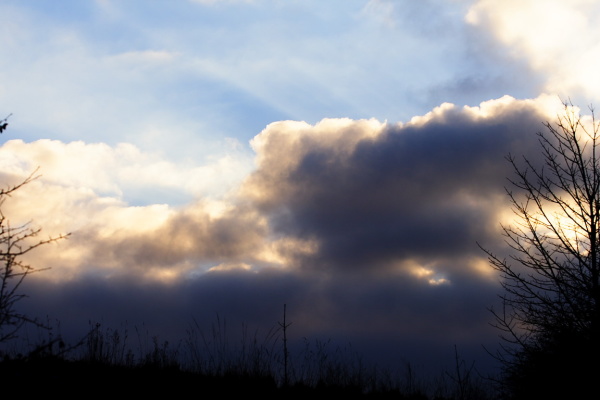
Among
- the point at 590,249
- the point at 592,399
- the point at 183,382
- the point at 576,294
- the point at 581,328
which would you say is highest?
the point at 590,249

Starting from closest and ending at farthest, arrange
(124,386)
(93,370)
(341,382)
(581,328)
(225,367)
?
(124,386) < (93,370) < (581,328) < (225,367) < (341,382)

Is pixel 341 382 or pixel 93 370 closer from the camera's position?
pixel 93 370

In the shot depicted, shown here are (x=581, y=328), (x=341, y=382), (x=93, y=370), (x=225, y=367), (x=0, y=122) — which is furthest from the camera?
(x=341, y=382)

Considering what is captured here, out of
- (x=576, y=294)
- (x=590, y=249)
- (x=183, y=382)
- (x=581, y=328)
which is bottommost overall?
(x=183, y=382)

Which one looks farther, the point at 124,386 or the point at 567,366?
the point at 567,366

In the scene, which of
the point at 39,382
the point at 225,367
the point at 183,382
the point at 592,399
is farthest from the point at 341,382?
the point at 39,382

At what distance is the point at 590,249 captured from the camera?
9.95 metres

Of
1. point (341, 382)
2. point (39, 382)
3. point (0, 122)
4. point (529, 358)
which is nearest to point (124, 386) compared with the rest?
point (39, 382)

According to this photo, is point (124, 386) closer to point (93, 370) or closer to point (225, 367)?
point (93, 370)

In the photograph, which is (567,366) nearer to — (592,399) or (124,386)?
(592,399)

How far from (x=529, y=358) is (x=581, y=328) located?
1325mm

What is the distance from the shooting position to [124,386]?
7.93 metres

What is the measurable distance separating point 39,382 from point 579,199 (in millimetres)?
10060

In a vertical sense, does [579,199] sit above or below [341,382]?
above
